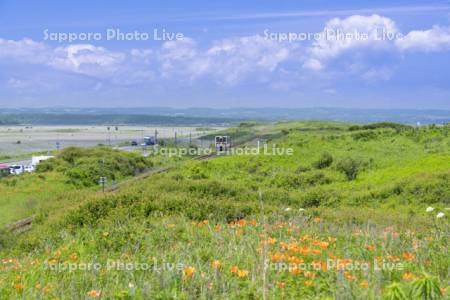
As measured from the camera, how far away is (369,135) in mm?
42156

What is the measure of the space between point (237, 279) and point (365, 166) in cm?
2635

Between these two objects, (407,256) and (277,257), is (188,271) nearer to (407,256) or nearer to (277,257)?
(277,257)

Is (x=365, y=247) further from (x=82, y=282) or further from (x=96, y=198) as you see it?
(x=96, y=198)

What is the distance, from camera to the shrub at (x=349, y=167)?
1163 inches

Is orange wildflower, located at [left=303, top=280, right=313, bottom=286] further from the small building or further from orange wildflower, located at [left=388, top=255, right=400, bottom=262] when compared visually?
the small building

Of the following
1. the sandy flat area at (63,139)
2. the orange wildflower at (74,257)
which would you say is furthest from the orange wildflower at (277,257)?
the sandy flat area at (63,139)

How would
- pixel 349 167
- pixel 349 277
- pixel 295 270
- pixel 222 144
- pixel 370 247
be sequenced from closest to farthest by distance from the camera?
pixel 349 277 < pixel 295 270 < pixel 370 247 < pixel 349 167 < pixel 222 144

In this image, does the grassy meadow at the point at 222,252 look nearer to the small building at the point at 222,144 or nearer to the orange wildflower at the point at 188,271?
the orange wildflower at the point at 188,271

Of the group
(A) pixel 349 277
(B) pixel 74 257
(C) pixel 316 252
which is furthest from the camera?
(B) pixel 74 257

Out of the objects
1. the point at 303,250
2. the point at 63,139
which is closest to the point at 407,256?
the point at 303,250

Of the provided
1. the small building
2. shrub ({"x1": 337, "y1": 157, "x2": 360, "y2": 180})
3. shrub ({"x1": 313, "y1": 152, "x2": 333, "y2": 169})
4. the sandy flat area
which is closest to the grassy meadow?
shrub ({"x1": 337, "y1": 157, "x2": 360, "y2": 180})

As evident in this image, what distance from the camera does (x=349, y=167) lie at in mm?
29953

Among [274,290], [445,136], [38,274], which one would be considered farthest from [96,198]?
[445,136]

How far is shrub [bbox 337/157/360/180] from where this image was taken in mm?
29531
